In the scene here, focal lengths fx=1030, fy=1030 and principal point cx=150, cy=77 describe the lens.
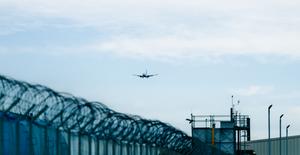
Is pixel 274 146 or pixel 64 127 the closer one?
pixel 64 127

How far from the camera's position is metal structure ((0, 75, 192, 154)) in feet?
107

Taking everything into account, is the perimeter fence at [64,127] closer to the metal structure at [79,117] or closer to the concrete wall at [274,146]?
the metal structure at [79,117]

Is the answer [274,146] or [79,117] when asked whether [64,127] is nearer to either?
[79,117]

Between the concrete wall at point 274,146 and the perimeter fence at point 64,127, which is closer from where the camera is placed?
the perimeter fence at point 64,127

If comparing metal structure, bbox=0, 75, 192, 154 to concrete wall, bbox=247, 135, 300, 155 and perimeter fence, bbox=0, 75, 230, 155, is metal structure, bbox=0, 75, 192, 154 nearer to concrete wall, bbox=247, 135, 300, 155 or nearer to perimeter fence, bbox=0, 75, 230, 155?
perimeter fence, bbox=0, 75, 230, 155

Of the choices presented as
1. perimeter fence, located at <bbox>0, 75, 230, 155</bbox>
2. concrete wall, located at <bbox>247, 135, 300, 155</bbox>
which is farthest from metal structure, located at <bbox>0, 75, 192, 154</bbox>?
concrete wall, located at <bbox>247, 135, 300, 155</bbox>

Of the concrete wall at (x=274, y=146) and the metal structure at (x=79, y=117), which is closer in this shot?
the metal structure at (x=79, y=117)

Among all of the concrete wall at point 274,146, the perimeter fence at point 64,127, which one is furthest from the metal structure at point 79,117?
the concrete wall at point 274,146

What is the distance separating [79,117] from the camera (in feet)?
122

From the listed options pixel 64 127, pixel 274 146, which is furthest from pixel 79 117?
pixel 274 146

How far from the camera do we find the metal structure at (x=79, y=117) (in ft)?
107

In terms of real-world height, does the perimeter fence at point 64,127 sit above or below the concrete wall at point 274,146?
below

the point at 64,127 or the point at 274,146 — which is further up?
the point at 274,146

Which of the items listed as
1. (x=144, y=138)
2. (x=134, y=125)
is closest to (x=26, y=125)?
(x=134, y=125)
